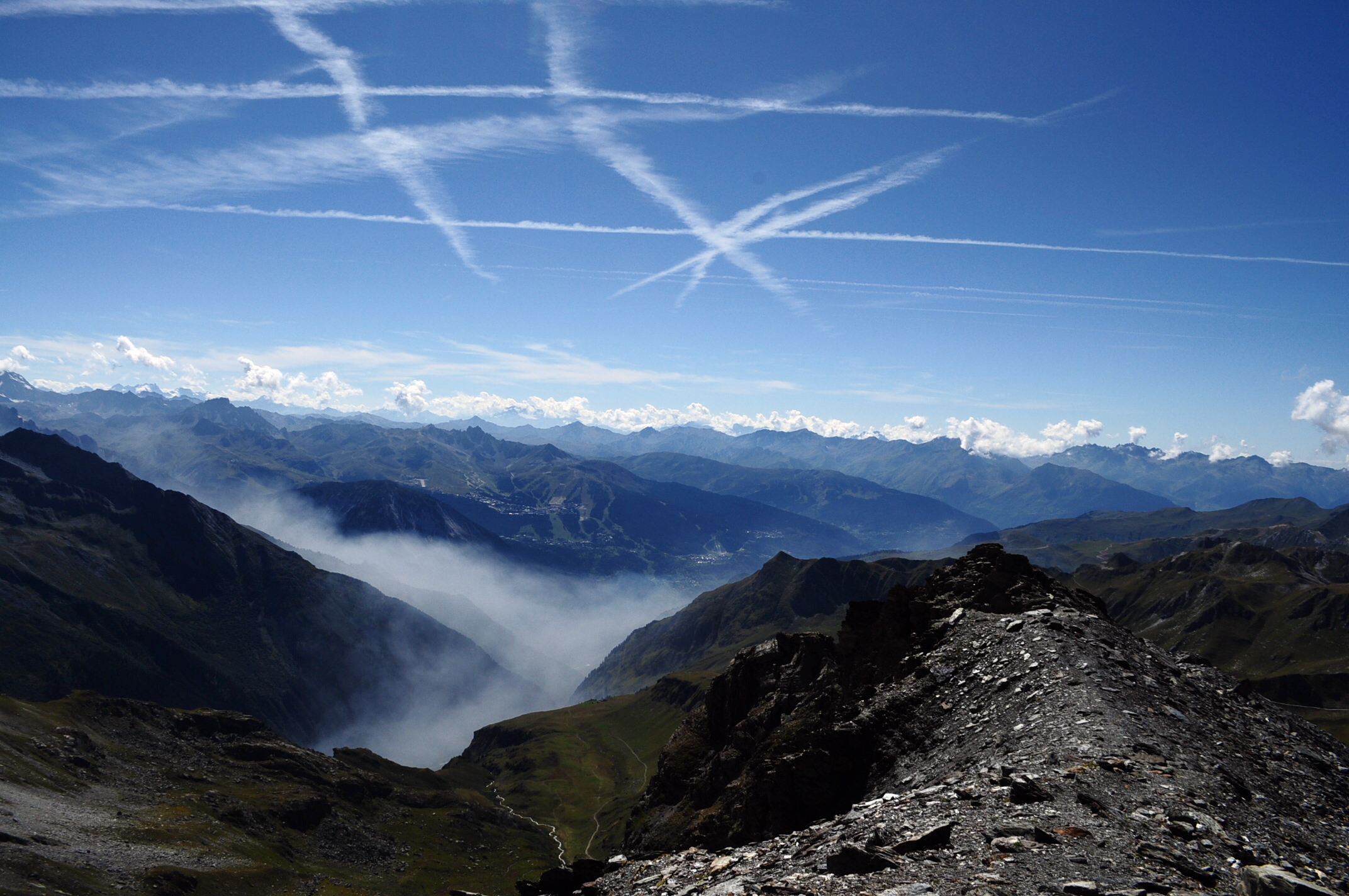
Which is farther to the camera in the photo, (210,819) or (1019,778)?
(210,819)

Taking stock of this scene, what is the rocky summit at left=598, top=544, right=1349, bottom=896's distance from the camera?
58.0 feet

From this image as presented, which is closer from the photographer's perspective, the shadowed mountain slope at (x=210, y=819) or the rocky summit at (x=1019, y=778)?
the rocky summit at (x=1019, y=778)

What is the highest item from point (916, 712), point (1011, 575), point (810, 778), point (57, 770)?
point (1011, 575)

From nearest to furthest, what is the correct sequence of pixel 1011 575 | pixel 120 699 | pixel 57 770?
pixel 1011 575
pixel 57 770
pixel 120 699

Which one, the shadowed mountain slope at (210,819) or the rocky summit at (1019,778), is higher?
the rocky summit at (1019,778)

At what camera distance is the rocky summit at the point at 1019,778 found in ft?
58.0

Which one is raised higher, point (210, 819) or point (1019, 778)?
point (1019, 778)

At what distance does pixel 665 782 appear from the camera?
72500 millimetres

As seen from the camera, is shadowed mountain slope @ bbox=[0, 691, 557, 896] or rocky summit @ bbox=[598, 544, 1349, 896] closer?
rocky summit @ bbox=[598, 544, 1349, 896]

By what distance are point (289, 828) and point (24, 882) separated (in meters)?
77.0

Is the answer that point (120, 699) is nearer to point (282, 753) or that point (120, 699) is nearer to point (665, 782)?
point (282, 753)

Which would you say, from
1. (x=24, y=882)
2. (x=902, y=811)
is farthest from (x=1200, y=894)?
(x=24, y=882)

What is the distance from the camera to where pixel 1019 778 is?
22281 millimetres

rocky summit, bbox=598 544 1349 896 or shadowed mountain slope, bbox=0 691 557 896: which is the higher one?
rocky summit, bbox=598 544 1349 896
